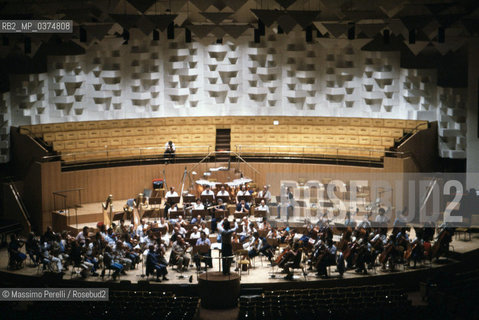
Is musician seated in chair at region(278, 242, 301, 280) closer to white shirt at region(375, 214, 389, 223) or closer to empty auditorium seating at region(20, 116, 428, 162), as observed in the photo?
white shirt at region(375, 214, 389, 223)

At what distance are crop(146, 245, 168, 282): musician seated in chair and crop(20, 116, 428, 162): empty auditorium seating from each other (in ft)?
26.1

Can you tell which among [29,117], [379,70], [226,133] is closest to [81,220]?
[29,117]

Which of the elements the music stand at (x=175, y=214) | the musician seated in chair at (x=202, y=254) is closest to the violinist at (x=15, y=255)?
the music stand at (x=175, y=214)

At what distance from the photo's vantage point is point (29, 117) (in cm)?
2752

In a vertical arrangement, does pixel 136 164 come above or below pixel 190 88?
below

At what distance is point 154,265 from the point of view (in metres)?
20.2

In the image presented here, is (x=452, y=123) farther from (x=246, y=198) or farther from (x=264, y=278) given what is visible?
(x=264, y=278)

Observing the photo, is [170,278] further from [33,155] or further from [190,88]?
[190,88]

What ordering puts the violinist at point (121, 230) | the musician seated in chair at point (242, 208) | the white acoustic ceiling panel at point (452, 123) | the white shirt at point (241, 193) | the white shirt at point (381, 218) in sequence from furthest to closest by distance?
the white acoustic ceiling panel at point (452, 123), the white shirt at point (241, 193), the musician seated in chair at point (242, 208), the white shirt at point (381, 218), the violinist at point (121, 230)

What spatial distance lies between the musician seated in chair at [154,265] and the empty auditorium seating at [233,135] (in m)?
7.96

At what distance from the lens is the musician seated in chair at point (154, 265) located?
20234 millimetres

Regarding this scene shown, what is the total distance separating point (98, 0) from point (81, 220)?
907cm

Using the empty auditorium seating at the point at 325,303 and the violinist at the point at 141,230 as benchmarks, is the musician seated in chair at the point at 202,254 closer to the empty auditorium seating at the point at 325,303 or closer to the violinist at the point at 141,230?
the violinist at the point at 141,230

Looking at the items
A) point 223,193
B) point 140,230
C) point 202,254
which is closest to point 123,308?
point 202,254
